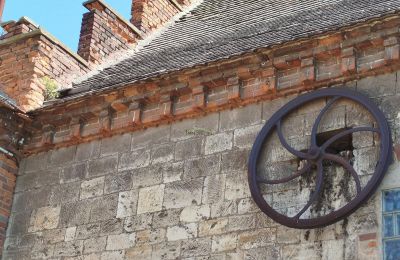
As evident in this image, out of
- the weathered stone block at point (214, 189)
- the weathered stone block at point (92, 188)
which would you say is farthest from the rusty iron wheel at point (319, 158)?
the weathered stone block at point (92, 188)

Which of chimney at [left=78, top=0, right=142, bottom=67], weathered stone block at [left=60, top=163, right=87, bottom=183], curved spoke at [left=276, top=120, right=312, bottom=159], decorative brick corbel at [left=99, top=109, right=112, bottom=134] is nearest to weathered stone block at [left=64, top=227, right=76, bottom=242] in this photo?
weathered stone block at [left=60, top=163, right=87, bottom=183]

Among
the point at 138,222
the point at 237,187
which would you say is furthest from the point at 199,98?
the point at 138,222

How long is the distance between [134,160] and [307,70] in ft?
7.34

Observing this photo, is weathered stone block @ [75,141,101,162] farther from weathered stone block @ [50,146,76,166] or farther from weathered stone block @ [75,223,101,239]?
weathered stone block @ [75,223,101,239]

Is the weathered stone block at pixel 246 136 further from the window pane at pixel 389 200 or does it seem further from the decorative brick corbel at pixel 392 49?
the window pane at pixel 389 200

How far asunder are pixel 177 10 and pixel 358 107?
220 inches

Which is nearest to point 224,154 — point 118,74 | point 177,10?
point 118,74

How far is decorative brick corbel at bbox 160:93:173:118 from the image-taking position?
31.2ft

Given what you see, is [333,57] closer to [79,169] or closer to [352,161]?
[352,161]

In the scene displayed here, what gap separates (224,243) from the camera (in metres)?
8.35

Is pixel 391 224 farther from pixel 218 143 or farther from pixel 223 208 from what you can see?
pixel 218 143

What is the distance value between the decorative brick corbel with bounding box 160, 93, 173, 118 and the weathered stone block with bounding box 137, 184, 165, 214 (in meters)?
0.84

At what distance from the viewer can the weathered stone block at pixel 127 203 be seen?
920cm

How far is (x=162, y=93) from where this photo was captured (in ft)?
31.3
